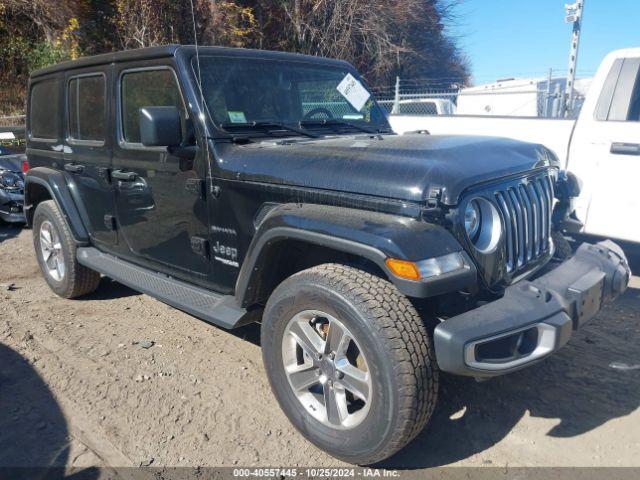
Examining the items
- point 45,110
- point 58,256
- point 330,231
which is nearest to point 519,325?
point 330,231

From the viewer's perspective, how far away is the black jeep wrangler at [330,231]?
7.66 ft

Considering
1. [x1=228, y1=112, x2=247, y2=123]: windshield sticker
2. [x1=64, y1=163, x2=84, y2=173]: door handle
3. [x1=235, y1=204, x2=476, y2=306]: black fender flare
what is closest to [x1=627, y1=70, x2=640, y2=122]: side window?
[x1=235, y1=204, x2=476, y2=306]: black fender flare

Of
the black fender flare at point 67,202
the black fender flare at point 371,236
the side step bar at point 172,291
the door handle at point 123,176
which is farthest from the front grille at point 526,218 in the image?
the black fender flare at point 67,202

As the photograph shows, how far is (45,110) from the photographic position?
4.87 m

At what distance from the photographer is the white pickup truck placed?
4.60 meters

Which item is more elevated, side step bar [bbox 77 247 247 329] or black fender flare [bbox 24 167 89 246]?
black fender flare [bbox 24 167 89 246]

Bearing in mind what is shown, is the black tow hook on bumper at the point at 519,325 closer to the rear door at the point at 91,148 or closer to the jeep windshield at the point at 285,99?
the jeep windshield at the point at 285,99

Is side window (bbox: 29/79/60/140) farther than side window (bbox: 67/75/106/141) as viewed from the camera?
Yes

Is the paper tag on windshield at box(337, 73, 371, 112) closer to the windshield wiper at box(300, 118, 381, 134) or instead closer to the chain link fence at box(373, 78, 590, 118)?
the windshield wiper at box(300, 118, 381, 134)

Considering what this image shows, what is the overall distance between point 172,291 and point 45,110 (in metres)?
2.47

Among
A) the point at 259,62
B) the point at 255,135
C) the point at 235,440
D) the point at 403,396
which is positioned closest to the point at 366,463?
the point at 403,396

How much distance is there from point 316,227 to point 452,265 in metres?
0.63

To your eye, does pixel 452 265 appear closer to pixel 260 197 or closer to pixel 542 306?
pixel 542 306

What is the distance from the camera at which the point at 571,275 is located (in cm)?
279
